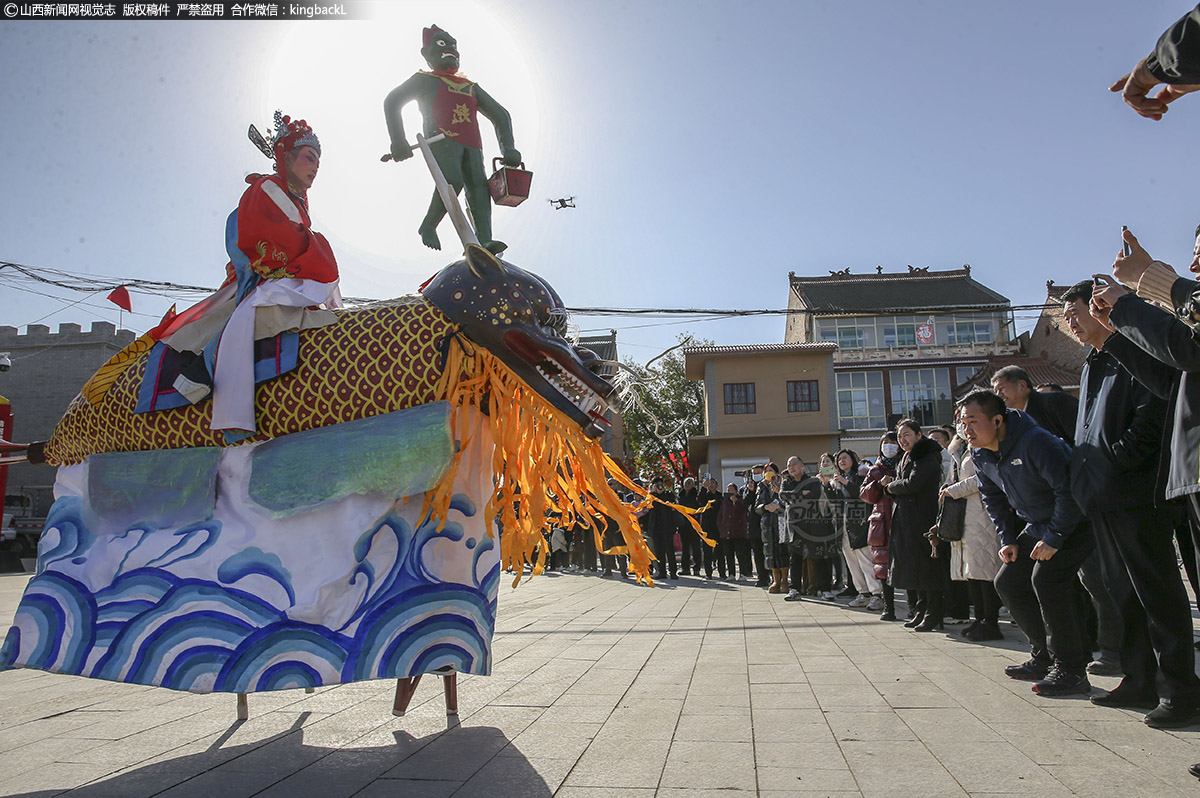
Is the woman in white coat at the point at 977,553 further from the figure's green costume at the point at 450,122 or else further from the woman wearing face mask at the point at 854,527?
the figure's green costume at the point at 450,122

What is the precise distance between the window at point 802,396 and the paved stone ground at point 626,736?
1146 inches

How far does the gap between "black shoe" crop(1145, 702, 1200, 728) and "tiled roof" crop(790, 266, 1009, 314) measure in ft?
127

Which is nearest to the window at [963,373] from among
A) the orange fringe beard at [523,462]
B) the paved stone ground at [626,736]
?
the paved stone ground at [626,736]

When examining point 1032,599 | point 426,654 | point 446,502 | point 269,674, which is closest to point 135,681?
point 269,674

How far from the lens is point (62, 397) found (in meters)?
30.2

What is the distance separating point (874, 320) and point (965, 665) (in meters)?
37.1

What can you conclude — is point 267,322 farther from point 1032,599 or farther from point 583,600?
point 583,600

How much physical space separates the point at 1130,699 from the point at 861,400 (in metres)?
36.2

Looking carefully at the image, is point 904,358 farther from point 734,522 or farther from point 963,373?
point 734,522

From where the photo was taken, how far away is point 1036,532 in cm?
396

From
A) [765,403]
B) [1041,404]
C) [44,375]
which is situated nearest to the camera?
[1041,404]

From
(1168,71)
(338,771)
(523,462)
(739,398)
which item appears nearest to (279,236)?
(523,462)

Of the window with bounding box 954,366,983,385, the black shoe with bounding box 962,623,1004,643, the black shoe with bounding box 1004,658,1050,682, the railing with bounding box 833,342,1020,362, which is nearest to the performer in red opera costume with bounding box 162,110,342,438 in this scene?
the black shoe with bounding box 1004,658,1050,682

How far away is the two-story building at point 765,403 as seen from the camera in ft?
110
